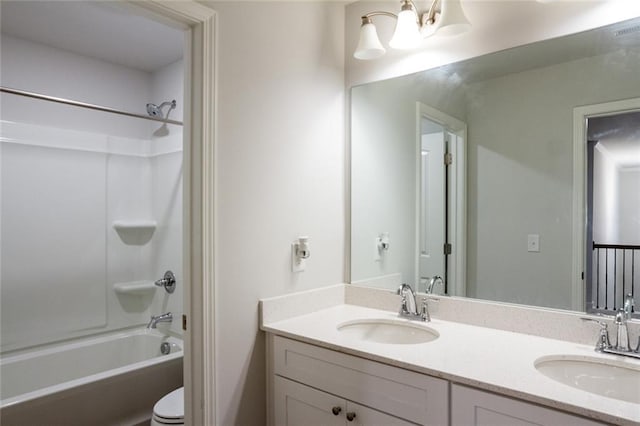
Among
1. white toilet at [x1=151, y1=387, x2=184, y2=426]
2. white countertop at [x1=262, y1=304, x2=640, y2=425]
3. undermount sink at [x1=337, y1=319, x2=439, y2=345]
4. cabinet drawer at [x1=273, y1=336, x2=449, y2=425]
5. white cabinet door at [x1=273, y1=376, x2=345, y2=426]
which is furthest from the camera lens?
white toilet at [x1=151, y1=387, x2=184, y2=426]

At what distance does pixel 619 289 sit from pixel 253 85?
1583 mm

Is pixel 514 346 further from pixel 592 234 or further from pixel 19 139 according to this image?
pixel 19 139

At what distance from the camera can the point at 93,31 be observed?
2320 millimetres

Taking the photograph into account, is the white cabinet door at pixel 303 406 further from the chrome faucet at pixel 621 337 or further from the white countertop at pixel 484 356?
Result: the chrome faucet at pixel 621 337

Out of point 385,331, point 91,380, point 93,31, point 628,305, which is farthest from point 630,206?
point 93,31

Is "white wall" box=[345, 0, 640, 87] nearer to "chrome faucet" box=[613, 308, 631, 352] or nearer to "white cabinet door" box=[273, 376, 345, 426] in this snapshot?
"chrome faucet" box=[613, 308, 631, 352]

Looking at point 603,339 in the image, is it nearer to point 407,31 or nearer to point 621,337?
point 621,337

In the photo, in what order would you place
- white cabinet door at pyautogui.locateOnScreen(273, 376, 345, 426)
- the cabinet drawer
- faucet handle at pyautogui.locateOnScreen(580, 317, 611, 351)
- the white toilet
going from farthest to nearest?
the white toilet, white cabinet door at pyautogui.locateOnScreen(273, 376, 345, 426), faucet handle at pyautogui.locateOnScreen(580, 317, 611, 351), the cabinet drawer

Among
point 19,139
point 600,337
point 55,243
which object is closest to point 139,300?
point 55,243

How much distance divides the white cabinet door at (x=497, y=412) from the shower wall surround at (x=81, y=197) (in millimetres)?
2044

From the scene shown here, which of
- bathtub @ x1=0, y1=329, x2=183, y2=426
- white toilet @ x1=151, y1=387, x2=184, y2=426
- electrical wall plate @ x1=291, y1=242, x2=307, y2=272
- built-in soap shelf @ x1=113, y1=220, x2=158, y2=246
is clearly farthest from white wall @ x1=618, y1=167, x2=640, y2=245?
built-in soap shelf @ x1=113, y1=220, x2=158, y2=246

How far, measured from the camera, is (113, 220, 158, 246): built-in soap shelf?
2764 millimetres

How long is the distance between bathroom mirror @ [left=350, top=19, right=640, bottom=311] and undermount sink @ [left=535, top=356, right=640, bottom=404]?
24 centimetres

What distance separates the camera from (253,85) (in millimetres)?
1603
